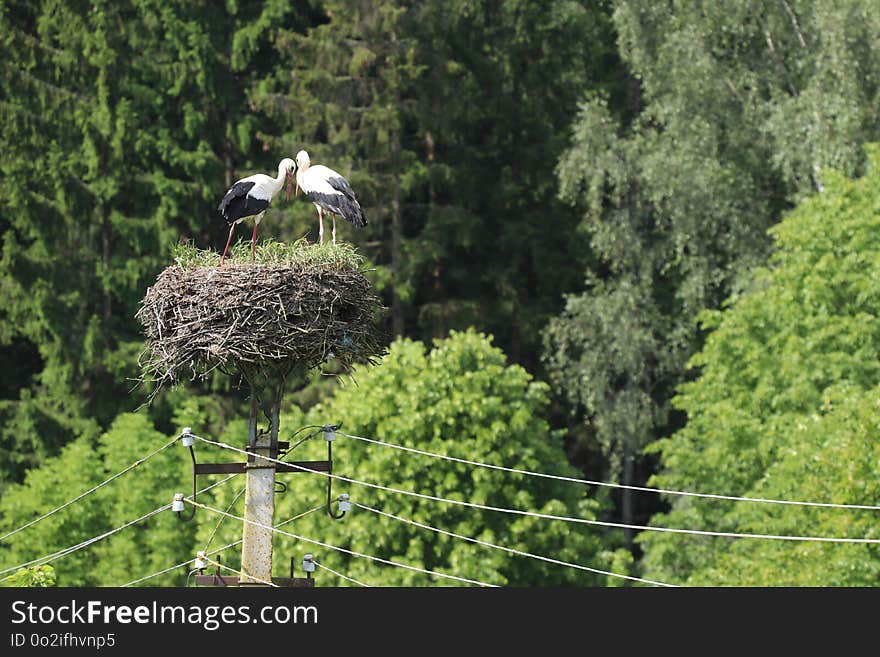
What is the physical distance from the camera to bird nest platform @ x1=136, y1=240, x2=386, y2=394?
12.9m

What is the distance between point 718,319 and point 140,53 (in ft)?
45.3

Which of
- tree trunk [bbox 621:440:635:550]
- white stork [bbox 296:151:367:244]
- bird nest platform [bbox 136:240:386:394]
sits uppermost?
tree trunk [bbox 621:440:635:550]

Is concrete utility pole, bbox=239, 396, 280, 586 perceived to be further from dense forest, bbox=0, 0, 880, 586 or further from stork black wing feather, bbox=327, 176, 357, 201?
dense forest, bbox=0, 0, 880, 586

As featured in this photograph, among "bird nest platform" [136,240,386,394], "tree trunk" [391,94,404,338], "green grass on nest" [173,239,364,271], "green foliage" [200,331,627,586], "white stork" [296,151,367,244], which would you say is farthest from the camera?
"tree trunk" [391,94,404,338]

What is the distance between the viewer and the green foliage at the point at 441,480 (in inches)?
1062

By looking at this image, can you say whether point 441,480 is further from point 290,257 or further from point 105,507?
point 290,257

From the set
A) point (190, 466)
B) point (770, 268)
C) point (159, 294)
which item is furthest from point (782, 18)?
point (159, 294)

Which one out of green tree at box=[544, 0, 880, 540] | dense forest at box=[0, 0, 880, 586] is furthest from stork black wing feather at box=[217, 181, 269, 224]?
green tree at box=[544, 0, 880, 540]

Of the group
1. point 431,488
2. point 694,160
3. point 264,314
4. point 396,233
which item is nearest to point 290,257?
point 264,314

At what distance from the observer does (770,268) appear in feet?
98.4

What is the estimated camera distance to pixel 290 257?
13281 mm

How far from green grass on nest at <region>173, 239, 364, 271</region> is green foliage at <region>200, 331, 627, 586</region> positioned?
1325 cm

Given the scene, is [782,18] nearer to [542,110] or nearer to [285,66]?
[542,110]

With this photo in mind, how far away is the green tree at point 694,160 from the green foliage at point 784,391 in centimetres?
108
